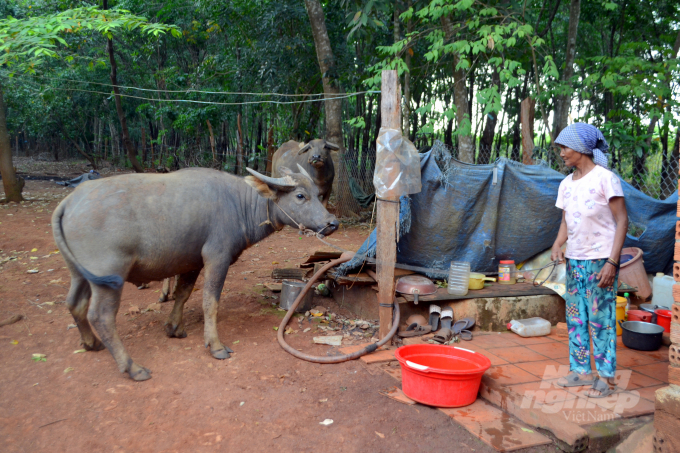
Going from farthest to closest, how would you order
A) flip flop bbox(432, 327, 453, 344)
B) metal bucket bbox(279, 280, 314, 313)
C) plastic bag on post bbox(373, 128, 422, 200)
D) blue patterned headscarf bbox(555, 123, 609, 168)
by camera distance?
metal bucket bbox(279, 280, 314, 313), flip flop bbox(432, 327, 453, 344), plastic bag on post bbox(373, 128, 422, 200), blue patterned headscarf bbox(555, 123, 609, 168)

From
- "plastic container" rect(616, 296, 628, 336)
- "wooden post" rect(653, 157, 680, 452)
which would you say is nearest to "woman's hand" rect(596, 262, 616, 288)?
"wooden post" rect(653, 157, 680, 452)

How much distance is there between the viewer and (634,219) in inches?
207

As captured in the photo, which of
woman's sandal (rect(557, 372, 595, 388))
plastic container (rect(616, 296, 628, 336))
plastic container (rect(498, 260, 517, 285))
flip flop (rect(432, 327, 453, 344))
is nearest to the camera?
woman's sandal (rect(557, 372, 595, 388))

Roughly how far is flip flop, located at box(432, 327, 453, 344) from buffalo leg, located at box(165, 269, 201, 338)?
2516 millimetres

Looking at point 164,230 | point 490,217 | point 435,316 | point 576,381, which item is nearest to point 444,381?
point 576,381

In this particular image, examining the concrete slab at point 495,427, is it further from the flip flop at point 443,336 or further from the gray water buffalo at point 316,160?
the gray water buffalo at point 316,160

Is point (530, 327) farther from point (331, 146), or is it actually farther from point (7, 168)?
point (7, 168)

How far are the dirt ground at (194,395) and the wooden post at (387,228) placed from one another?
0.65 meters

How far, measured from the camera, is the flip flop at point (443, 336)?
456 centimetres

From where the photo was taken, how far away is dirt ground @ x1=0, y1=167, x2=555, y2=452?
3074mm

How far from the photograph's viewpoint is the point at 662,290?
4965mm

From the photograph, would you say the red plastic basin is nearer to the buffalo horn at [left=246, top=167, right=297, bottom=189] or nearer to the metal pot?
the metal pot

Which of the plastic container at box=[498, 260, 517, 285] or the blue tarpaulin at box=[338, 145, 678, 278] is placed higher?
the blue tarpaulin at box=[338, 145, 678, 278]

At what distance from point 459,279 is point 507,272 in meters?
0.77
